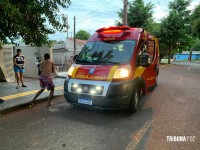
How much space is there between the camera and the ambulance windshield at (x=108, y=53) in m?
6.71

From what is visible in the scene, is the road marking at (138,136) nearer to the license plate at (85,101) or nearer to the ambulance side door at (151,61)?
the license plate at (85,101)

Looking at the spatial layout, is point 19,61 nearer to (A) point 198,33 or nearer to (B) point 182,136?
(B) point 182,136

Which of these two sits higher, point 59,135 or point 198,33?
point 198,33

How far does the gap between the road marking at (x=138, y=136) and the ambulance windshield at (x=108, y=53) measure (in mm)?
1795

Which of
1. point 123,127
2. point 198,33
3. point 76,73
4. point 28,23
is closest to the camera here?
point 123,127

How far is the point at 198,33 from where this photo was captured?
27.6 m

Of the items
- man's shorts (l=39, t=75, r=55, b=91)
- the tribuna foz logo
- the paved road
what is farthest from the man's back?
the tribuna foz logo

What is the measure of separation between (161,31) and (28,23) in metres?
29.2

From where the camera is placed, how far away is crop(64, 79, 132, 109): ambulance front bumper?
593cm

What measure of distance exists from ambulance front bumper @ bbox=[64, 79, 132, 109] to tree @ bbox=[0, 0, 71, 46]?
234 cm

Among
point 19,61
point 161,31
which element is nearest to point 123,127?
point 19,61

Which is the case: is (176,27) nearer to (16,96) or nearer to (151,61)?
(151,61)

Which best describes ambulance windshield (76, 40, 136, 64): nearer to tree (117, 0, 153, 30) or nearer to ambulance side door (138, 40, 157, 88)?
ambulance side door (138, 40, 157, 88)

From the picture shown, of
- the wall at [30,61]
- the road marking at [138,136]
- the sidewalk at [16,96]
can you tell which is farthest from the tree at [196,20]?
the road marking at [138,136]
